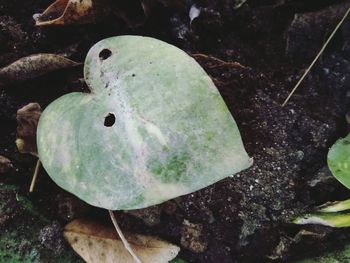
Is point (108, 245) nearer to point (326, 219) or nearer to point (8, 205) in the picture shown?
point (8, 205)

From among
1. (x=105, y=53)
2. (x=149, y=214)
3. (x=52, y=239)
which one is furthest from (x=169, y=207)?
(x=105, y=53)

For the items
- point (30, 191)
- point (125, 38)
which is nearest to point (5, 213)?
point (30, 191)

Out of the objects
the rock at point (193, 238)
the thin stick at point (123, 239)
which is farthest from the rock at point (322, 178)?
the thin stick at point (123, 239)

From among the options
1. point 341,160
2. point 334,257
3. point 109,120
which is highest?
point 109,120

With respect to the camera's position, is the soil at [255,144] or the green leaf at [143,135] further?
the soil at [255,144]

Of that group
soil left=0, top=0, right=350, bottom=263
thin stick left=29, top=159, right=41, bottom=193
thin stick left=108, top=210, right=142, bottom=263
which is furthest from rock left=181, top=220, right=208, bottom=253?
thin stick left=29, top=159, right=41, bottom=193

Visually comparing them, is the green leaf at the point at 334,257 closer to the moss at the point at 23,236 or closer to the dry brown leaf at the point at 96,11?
the moss at the point at 23,236

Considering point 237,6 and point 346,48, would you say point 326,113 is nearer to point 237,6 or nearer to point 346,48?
point 346,48
